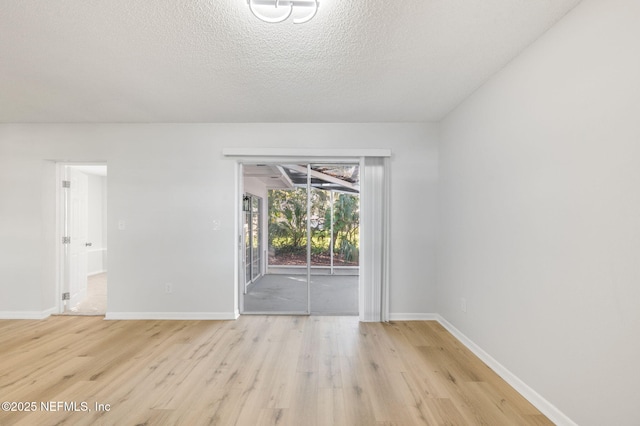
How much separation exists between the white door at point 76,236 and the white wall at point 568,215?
517 cm

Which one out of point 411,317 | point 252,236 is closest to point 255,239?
point 252,236

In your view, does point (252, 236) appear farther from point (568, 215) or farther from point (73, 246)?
point (568, 215)

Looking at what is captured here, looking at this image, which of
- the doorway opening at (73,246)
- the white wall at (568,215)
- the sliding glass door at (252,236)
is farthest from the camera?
the sliding glass door at (252,236)

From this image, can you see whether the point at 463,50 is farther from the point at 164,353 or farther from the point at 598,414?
the point at 164,353

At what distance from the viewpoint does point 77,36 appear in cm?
209

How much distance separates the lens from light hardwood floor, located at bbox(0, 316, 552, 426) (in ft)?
6.69

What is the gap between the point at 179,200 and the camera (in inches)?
157

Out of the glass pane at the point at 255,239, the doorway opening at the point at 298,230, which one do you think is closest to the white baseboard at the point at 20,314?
the doorway opening at the point at 298,230

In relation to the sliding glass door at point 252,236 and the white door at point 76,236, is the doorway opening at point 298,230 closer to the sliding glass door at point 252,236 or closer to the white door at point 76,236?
the sliding glass door at point 252,236

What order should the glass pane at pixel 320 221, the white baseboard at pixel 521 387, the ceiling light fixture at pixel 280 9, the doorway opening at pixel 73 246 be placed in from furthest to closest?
the glass pane at pixel 320 221 < the doorway opening at pixel 73 246 < the white baseboard at pixel 521 387 < the ceiling light fixture at pixel 280 9

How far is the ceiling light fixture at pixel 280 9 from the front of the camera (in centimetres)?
179

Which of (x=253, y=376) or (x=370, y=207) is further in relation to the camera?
(x=370, y=207)

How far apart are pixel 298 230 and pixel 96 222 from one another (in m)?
5.99

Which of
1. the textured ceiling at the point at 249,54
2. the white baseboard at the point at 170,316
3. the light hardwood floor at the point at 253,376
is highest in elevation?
the textured ceiling at the point at 249,54
